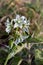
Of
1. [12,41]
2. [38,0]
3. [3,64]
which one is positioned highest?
[38,0]

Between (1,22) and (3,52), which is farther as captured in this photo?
(1,22)

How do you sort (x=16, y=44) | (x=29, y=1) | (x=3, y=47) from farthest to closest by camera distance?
(x=29, y=1) → (x=3, y=47) → (x=16, y=44)

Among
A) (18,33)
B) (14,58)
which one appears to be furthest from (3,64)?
(18,33)

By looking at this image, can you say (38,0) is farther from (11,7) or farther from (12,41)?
(12,41)

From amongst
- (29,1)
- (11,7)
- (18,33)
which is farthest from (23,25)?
(29,1)

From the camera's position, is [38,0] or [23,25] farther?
[38,0]

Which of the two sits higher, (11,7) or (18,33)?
(11,7)

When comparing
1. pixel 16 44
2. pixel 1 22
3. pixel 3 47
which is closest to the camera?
pixel 16 44

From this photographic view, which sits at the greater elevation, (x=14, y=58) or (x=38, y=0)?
(x=38, y=0)

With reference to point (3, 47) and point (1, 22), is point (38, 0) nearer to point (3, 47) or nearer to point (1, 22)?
point (1, 22)
